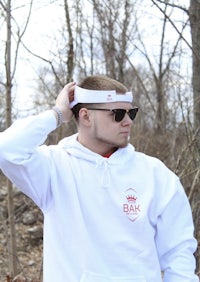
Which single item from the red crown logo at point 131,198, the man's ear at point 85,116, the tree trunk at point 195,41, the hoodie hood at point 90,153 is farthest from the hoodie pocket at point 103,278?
the tree trunk at point 195,41

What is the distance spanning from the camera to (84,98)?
91.8 inches

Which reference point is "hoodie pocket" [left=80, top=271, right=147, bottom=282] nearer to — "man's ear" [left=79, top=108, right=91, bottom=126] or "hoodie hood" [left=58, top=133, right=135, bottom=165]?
"hoodie hood" [left=58, top=133, right=135, bottom=165]

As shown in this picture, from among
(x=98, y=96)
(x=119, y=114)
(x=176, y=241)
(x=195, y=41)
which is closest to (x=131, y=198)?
(x=176, y=241)

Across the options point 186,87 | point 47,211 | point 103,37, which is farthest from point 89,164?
point 103,37

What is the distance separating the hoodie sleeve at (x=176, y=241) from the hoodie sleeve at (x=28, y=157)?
54 centimetres

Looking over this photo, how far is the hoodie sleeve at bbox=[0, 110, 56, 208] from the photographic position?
6.93 ft

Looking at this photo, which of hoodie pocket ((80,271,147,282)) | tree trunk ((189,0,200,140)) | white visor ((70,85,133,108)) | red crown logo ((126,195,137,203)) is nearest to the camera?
hoodie pocket ((80,271,147,282))

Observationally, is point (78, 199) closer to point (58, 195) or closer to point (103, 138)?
point (58, 195)

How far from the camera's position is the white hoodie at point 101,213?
2.10m

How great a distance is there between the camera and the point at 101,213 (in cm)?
213

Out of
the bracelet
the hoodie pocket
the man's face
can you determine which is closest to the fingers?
the bracelet

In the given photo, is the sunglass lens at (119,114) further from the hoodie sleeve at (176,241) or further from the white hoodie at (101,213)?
the hoodie sleeve at (176,241)

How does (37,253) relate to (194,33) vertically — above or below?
below

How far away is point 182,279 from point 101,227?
405 mm
